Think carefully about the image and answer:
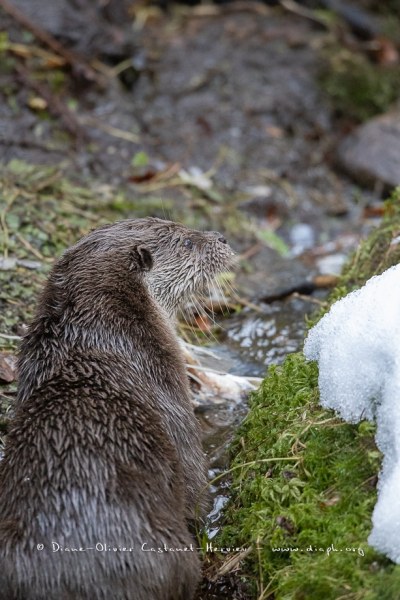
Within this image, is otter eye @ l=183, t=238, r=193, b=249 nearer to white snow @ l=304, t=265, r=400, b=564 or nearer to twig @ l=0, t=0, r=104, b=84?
white snow @ l=304, t=265, r=400, b=564

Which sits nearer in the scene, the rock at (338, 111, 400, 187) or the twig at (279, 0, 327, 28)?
the rock at (338, 111, 400, 187)

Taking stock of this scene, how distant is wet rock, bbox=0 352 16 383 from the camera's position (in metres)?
3.54

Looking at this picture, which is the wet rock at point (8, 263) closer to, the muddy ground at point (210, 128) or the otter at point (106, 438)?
the muddy ground at point (210, 128)

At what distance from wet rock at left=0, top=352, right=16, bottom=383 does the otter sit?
575mm

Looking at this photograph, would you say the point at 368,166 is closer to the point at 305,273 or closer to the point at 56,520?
the point at 305,273

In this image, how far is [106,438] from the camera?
8.58 feet

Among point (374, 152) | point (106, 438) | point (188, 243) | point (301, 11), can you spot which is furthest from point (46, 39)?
point (106, 438)

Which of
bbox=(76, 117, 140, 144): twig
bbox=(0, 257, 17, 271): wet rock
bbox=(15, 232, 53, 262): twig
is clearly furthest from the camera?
bbox=(76, 117, 140, 144): twig

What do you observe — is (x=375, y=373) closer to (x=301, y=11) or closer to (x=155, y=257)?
(x=155, y=257)

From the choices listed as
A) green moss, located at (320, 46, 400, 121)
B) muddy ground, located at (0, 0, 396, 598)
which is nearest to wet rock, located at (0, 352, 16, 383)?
muddy ground, located at (0, 0, 396, 598)

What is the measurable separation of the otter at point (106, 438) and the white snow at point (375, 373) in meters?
0.53

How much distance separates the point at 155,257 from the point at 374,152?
10.8ft

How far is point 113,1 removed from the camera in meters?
6.99

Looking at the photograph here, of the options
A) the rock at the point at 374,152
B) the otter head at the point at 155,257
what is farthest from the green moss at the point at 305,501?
the rock at the point at 374,152
